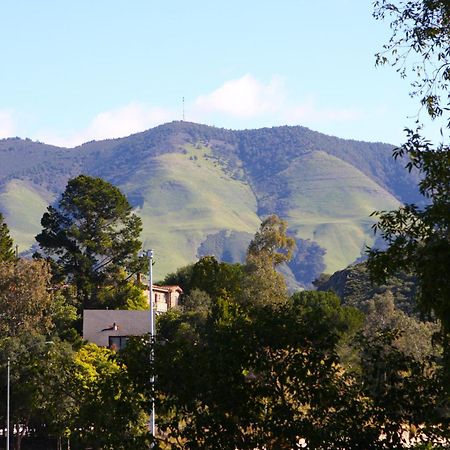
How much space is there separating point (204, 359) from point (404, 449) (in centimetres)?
337

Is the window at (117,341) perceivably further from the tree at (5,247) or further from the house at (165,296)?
the house at (165,296)

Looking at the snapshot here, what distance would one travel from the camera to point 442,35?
64.0 feet

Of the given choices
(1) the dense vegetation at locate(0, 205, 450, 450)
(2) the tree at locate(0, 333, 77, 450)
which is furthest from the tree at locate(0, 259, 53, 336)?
(1) the dense vegetation at locate(0, 205, 450, 450)

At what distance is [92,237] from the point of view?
110 meters

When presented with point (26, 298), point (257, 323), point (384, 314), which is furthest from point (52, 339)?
point (257, 323)

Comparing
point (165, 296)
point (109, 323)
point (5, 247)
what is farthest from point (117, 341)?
point (165, 296)

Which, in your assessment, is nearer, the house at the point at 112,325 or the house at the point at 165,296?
the house at the point at 112,325

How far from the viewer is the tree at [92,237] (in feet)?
358

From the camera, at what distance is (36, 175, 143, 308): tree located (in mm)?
109062

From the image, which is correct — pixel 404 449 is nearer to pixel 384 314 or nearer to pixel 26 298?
pixel 26 298

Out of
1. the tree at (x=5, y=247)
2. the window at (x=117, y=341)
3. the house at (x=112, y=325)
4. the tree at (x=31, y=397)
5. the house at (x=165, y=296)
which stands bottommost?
the tree at (x=31, y=397)

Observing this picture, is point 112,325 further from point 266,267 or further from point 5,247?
point 266,267

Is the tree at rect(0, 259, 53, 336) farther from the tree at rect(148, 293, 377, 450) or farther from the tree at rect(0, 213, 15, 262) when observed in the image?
the tree at rect(148, 293, 377, 450)

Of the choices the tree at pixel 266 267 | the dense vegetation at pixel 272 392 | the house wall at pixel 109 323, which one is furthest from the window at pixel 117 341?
the dense vegetation at pixel 272 392
